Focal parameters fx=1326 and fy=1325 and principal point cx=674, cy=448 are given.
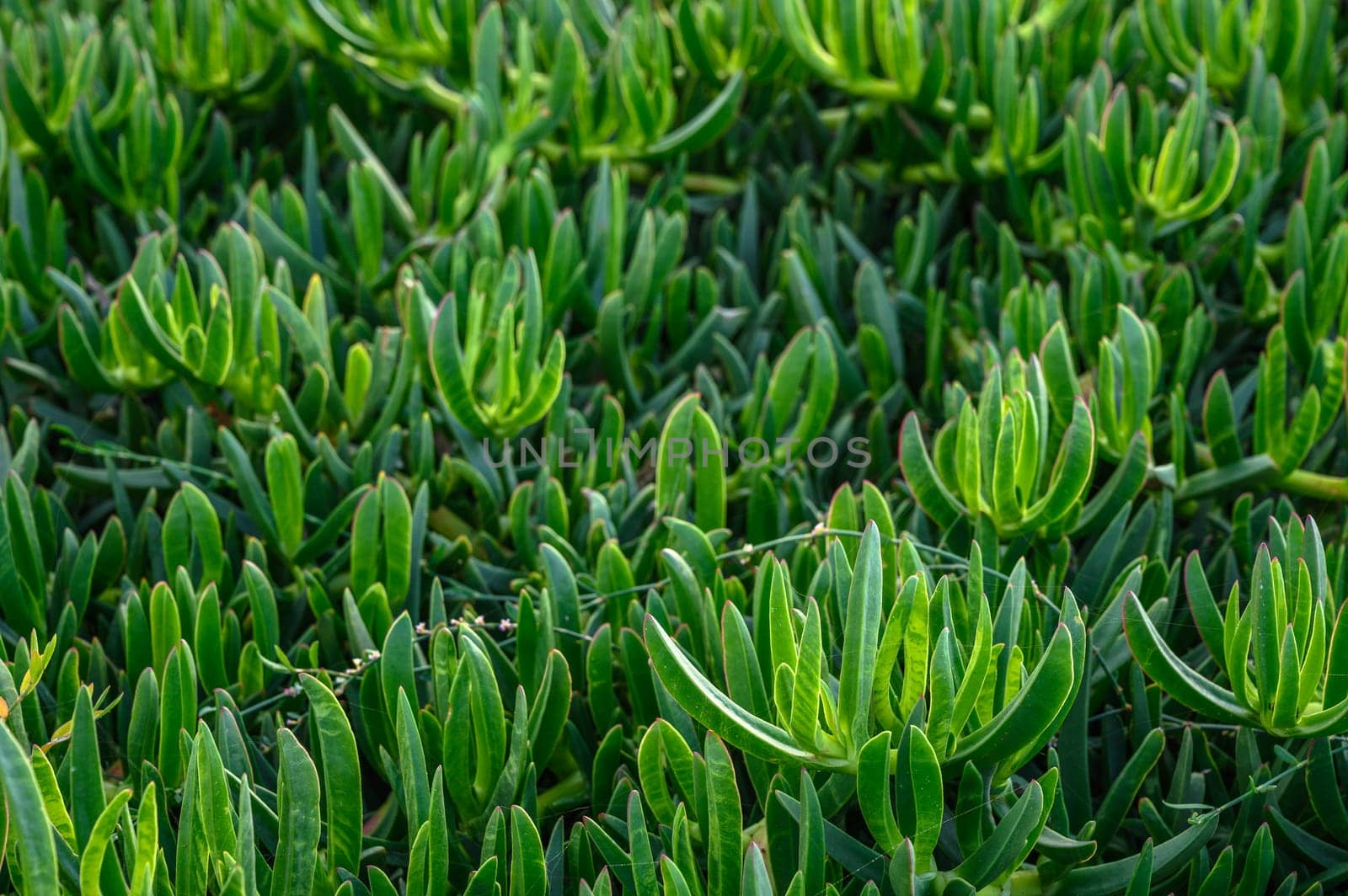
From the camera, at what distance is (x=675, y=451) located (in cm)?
88

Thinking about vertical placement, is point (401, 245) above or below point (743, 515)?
above

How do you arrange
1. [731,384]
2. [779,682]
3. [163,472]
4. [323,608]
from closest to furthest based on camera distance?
[779,682] < [323,608] < [163,472] < [731,384]

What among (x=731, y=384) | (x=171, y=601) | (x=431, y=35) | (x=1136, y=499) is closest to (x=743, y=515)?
(x=731, y=384)

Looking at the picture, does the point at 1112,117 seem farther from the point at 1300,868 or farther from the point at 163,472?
the point at 163,472

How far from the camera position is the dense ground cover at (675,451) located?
61 centimetres

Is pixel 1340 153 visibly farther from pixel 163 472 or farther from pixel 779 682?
pixel 163 472

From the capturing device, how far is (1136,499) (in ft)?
3.01

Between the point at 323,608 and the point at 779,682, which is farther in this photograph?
the point at 323,608

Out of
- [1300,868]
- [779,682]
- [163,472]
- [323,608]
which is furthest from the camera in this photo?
[163,472]

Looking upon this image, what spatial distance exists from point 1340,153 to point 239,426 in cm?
90

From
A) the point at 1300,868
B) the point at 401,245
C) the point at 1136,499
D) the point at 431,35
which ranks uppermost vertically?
the point at 431,35

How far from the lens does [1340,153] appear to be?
1.10 m

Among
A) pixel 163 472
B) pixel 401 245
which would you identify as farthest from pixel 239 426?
pixel 401 245

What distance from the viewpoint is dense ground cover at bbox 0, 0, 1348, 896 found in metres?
0.61
